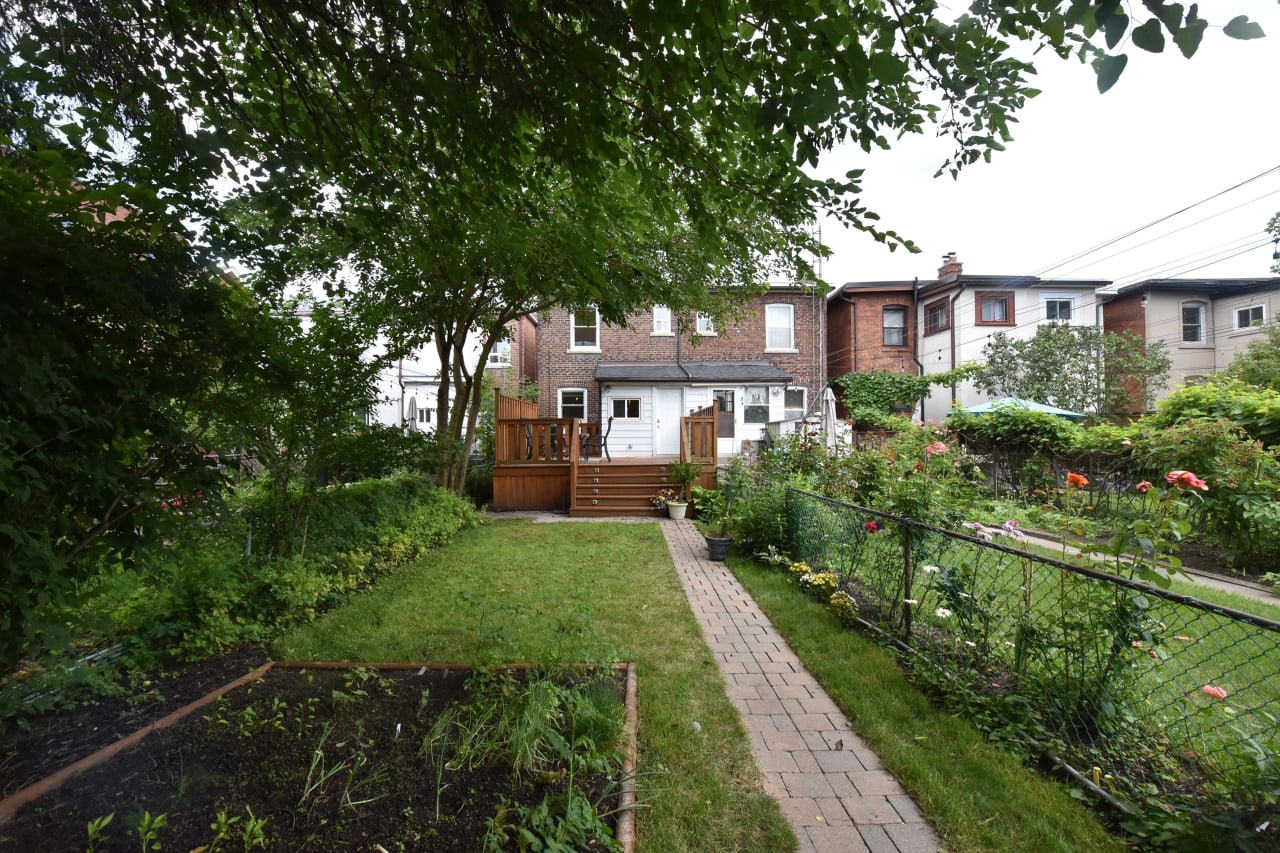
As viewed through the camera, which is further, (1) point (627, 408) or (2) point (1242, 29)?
(1) point (627, 408)

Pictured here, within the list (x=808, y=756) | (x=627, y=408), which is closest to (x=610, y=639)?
(x=808, y=756)

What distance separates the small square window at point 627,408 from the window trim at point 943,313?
37.0 feet

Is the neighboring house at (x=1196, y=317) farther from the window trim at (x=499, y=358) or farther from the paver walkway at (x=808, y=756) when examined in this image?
the paver walkway at (x=808, y=756)

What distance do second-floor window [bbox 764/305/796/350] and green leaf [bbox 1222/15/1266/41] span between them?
667 inches

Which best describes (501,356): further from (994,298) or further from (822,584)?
(994,298)

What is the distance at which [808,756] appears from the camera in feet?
9.21

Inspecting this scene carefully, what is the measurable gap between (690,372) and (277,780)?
14.9 metres

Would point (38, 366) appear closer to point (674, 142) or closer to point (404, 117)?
point (404, 117)

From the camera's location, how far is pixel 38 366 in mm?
1650

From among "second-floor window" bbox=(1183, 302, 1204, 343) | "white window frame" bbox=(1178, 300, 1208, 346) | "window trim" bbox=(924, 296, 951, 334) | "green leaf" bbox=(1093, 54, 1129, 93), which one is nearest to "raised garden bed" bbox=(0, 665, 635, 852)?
"green leaf" bbox=(1093, 54, 1129, 93)

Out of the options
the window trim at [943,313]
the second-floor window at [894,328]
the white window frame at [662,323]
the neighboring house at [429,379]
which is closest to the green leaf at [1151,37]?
the white window frame at [662,323]

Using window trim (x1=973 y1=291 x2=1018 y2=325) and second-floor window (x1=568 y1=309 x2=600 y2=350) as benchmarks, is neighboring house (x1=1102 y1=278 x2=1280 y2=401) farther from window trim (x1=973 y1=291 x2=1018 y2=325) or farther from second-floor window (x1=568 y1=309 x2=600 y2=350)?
second-floor window (x1=568 y1=309 x2=600 y2=350)

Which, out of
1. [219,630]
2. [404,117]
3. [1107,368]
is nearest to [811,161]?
[404,117]

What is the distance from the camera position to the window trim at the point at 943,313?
19.5m
